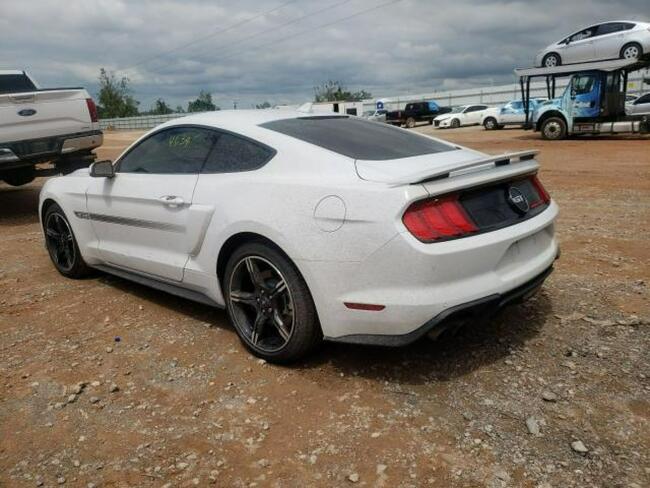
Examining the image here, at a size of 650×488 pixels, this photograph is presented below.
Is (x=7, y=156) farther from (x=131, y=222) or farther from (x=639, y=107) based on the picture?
(x=639, y=107)

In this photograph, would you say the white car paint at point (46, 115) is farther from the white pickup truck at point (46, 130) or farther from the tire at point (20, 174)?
the tire at point (20, 174)

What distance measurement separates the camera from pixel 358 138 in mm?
3467

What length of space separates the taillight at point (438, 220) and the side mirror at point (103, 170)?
8.70ft

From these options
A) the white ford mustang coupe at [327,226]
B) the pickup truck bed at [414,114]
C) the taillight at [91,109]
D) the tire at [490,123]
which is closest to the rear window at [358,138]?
the white ford mustang coupe at [327,226]

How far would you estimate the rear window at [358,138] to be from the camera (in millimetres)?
3207

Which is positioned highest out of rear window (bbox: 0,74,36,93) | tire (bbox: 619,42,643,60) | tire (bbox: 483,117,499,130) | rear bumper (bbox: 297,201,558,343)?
rear window (bbox: 0,74,36,93)

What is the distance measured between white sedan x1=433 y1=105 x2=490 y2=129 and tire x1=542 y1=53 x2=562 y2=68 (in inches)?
558

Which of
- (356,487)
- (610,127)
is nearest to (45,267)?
(356,487)

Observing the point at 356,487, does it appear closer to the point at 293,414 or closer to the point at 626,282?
the point at 293,414

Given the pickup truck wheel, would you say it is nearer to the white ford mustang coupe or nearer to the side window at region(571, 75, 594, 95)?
the white ford mustang coupe

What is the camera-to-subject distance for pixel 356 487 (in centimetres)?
224

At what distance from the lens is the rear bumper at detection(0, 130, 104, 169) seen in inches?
294

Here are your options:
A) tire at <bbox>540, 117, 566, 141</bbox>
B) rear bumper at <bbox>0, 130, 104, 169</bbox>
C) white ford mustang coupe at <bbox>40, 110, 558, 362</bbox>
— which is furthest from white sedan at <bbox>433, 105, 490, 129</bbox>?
white ford mustang coupe at <bbox>40, 110, 558, 362</bbox>

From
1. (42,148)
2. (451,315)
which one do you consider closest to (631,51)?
(42,148)
